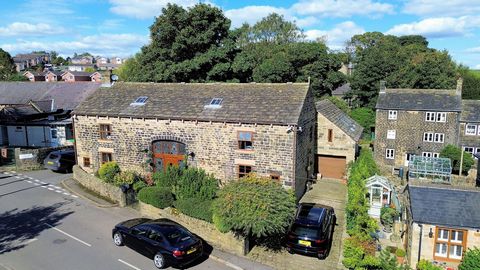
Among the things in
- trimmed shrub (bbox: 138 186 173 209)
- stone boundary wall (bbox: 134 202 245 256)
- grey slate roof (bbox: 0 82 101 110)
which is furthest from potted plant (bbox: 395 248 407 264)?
grey slate roof (bbox: 0 82 101 110)

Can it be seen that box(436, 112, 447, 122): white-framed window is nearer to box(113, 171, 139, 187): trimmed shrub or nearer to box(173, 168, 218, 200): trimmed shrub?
box(173, 168, 218, 200): trimmed shrub

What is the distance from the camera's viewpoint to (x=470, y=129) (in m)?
36.2

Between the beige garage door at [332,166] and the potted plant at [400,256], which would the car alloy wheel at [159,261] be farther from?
the beige garage door at [332,166]

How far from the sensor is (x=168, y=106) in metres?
25.1

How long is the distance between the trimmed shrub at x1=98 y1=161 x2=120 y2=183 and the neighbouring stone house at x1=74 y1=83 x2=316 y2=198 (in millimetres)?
870

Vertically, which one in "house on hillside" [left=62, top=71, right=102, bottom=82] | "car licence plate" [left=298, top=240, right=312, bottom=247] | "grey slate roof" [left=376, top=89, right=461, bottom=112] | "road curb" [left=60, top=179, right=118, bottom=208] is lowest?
"road curb" [left=60, top=179, right=118, bottom=208]

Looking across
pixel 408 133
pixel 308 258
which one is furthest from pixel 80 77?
pixel 308 258

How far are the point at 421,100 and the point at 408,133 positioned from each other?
3664mm

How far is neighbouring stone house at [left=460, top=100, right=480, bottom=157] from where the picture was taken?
35906mm

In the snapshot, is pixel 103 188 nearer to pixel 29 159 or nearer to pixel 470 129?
pixel 29 159

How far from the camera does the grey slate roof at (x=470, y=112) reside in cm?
3588

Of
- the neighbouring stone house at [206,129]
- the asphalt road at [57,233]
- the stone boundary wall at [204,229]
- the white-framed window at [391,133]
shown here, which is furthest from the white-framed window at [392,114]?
the asphalt road at [57,233]

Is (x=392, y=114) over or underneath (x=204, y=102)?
underneath

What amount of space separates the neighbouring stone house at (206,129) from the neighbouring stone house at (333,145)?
1894 millimetres
